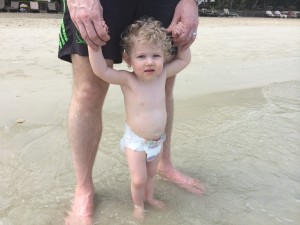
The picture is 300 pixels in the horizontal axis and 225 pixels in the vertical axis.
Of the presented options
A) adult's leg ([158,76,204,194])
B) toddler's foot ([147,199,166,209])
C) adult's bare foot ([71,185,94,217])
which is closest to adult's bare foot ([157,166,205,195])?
adult's leg ([158,76,204,194])

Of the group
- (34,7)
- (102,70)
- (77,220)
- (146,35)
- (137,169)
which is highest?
(146,35)

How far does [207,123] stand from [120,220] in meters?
1.67

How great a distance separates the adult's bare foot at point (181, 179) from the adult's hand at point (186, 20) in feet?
2.66

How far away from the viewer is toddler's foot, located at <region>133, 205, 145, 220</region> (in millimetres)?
2199

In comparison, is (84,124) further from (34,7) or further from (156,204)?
(34,7)

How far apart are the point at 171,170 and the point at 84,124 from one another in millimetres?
693

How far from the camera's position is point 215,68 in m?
6.42

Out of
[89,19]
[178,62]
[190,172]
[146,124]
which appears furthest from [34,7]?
[89,19]

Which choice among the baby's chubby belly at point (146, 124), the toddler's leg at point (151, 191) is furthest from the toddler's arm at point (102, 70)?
the toddler's leg at point (151, 191)

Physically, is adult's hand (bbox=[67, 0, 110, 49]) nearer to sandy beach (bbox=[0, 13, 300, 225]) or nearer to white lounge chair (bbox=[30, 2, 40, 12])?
sandy beach (bbox=[0, 13, 300, 225])

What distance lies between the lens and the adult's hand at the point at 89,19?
72.2 inches

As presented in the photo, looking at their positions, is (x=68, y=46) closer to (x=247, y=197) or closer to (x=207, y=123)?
(x=247, y=197)

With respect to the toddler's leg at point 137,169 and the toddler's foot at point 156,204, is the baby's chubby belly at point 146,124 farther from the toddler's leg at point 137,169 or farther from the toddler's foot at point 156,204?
the toddler's foot at point 156,204

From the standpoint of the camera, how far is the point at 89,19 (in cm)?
183
